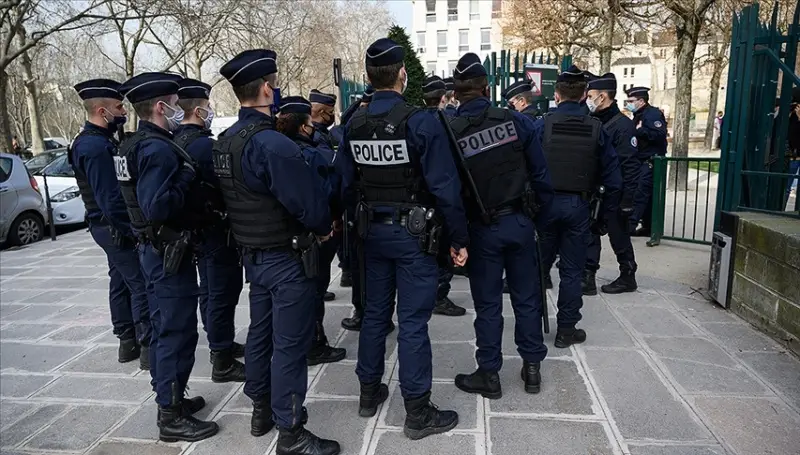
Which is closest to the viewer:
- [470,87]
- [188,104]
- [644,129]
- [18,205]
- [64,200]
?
[470,87]

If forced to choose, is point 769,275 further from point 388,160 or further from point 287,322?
point 287,322

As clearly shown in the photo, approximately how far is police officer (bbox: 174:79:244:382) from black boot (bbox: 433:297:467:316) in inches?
77.3

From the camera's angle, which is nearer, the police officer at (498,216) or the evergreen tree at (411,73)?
the police officer at (498,216)

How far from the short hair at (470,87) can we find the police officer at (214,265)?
164 cm

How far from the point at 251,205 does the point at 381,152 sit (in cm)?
77

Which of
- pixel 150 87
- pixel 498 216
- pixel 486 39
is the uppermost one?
pixel 486 39

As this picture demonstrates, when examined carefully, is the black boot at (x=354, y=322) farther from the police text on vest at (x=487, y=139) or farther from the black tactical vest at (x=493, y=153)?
the police text on vest at (x=487, y=139)

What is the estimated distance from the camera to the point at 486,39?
182 feet

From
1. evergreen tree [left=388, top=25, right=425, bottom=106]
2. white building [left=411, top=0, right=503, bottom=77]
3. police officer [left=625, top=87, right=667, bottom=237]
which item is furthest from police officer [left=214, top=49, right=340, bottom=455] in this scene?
white building [left=411, top=0, right=503, bottom=77]

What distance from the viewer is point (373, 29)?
43938mm

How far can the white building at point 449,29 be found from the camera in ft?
182

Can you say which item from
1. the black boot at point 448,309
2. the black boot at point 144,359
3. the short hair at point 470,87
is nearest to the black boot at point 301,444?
the black boot at point 144,359

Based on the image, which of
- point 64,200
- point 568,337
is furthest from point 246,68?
point 64,200

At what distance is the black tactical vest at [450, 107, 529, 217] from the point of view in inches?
131
